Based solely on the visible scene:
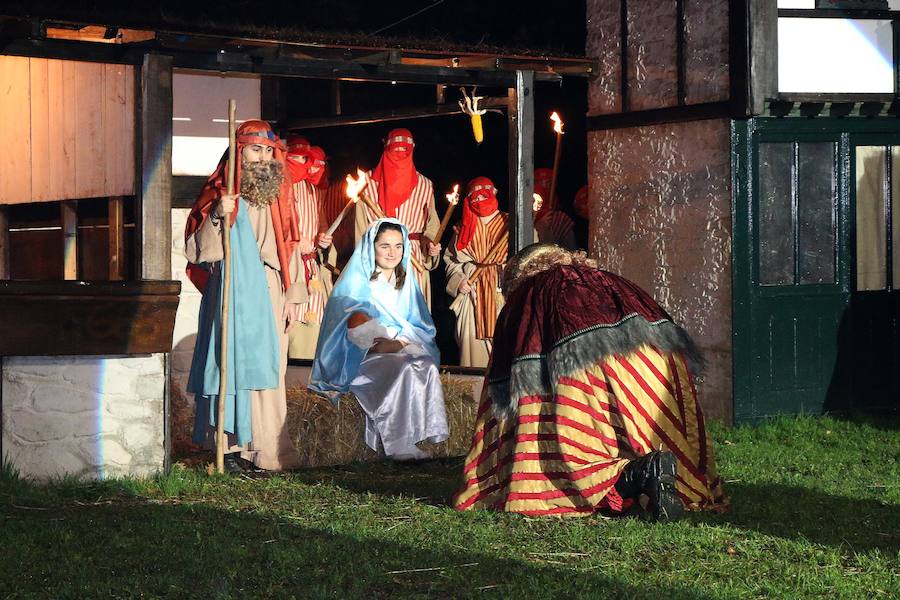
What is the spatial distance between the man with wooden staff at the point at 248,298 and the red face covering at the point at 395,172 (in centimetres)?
288

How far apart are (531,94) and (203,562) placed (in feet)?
17.1

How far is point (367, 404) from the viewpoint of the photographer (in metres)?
9.09

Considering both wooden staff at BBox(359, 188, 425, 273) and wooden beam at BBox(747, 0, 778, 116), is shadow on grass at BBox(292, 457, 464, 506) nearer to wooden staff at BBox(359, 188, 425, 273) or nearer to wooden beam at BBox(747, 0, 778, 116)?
wooden staff at BBox(359, 188, 425, 273)

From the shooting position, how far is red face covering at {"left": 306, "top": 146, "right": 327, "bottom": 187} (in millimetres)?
12219

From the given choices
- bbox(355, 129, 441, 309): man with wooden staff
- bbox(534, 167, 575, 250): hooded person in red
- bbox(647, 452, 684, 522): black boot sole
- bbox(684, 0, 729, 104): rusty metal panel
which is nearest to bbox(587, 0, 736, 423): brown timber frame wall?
bbox(684, 0, 729, 104): rusty metal panel

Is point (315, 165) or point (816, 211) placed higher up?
point (315, 165)

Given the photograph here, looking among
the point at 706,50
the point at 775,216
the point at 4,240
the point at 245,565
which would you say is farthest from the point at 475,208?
the point at 245,565

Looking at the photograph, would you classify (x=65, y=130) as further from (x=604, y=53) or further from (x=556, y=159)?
(x=604, y=53)

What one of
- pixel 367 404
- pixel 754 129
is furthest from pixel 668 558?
pixel 754 129

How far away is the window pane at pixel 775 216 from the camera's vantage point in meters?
10.9

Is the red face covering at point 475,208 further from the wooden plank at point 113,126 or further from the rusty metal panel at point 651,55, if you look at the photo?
the wooden plank at point 113,126

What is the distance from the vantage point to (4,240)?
1377 cm

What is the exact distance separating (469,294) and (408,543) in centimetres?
605

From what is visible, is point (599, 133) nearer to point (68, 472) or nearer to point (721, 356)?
point (721, 356)
